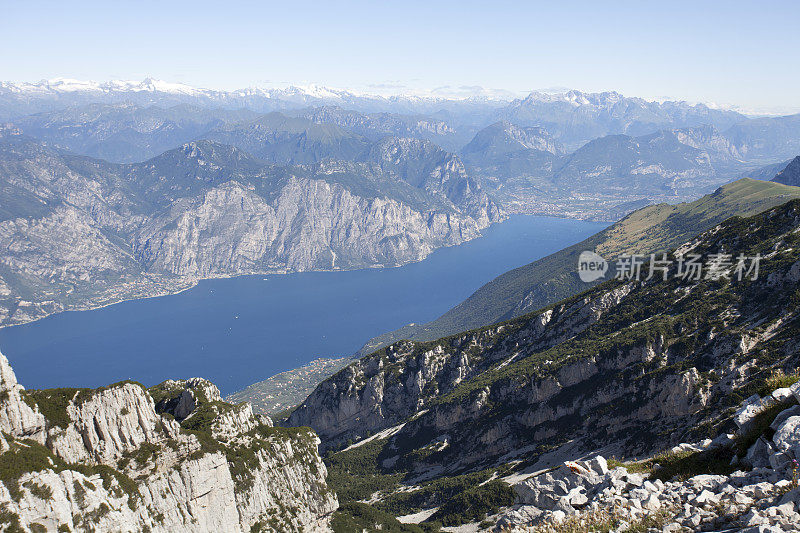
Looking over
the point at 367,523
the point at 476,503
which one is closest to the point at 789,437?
the point at 476,503

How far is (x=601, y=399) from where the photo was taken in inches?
4473

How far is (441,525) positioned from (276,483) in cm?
3340

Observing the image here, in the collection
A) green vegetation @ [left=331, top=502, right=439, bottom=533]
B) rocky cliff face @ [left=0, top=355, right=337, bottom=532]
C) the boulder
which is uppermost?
the boulder

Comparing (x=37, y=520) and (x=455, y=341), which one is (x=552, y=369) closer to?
(x=455, y=341)

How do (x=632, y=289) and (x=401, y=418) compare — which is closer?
(x=632, y=289)

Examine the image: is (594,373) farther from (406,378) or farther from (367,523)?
(406,378)

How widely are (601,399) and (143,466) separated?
88.0 metres

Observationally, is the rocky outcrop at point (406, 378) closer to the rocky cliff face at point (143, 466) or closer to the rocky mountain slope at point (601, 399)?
the rocky mountain slope at point (601, 399)

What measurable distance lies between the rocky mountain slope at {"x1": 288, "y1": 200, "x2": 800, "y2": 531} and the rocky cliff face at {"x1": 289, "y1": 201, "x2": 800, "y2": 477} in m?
0.38

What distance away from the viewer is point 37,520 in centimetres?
5766

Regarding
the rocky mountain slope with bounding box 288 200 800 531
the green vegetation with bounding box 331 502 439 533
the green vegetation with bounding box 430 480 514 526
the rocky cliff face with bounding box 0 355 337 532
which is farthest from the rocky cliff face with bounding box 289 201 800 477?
the rocky cliff face with bounding box 0 355 337 532

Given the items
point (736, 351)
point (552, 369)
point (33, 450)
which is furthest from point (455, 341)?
point (33, 450)

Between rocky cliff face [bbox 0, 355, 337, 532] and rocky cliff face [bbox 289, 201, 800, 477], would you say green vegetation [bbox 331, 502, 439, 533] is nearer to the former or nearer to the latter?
rocky cliff face [bbox 0, 355, 337, 532]

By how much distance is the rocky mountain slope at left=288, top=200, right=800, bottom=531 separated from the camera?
3197 cm
